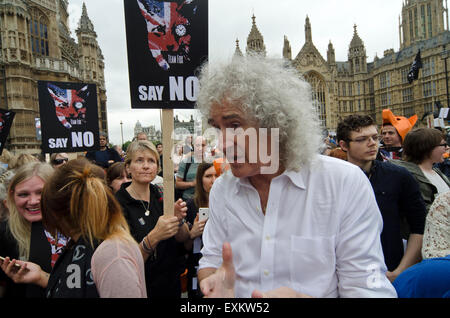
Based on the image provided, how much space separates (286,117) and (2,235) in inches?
92.7

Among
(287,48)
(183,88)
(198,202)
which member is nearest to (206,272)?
(183,88)

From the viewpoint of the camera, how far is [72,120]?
573cm

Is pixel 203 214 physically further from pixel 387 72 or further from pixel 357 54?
pixel 357 54

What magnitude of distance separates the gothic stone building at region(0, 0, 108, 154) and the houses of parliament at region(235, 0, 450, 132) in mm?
32693

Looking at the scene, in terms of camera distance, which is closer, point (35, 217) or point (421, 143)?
point (35, 217)

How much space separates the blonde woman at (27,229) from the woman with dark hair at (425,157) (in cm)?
346

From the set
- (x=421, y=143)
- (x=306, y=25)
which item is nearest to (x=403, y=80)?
(x=306, y=25)

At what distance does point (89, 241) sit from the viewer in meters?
1.59

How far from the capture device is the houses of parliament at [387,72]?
57.7 m

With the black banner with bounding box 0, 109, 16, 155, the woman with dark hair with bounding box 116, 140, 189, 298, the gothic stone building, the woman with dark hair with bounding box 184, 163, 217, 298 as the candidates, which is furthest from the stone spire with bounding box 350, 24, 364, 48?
the woman with dark hair with bounding box 116, 140, 189, 298

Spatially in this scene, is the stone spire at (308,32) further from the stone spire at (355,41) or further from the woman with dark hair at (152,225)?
the woman with dark hair at (152,225)

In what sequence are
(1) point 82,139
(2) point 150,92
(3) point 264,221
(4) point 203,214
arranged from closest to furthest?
(3) point 264,221 → (2) point 150,92 → (4) point 203,214 → (1) point 82,139

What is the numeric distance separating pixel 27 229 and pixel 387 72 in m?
73.4
